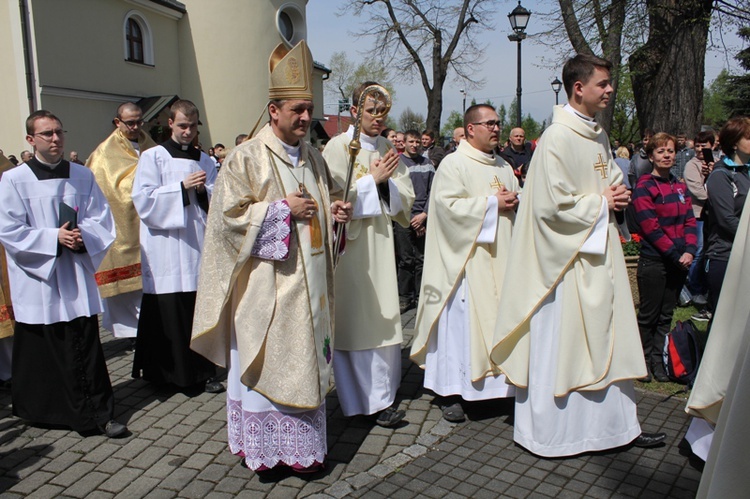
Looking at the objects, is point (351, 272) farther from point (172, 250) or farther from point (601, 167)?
point (601, 167)

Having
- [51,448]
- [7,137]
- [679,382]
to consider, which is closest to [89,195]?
[51,448]

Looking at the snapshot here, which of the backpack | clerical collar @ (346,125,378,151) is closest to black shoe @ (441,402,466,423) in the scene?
the backpack

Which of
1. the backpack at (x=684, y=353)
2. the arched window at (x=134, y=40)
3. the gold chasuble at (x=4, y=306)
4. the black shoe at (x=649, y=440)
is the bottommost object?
the black shoe at (x=649, y=440)

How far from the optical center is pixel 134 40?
72.7 feet

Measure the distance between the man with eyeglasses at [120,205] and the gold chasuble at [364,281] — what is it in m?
2.63

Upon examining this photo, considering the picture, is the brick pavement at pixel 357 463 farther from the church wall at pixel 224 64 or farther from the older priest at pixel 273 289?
the church wall at pixel 224 64

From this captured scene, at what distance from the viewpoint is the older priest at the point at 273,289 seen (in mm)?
3688

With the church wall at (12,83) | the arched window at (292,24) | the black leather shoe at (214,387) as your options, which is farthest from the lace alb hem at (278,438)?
the arched window at (292,24)

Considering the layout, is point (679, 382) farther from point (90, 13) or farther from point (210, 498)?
point (90, 13)

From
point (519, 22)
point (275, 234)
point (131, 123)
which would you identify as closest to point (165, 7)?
point (519, 22)

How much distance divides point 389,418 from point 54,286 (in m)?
2.46

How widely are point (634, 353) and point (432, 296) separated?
146cm

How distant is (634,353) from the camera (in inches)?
158

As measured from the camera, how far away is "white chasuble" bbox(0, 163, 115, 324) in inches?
175
